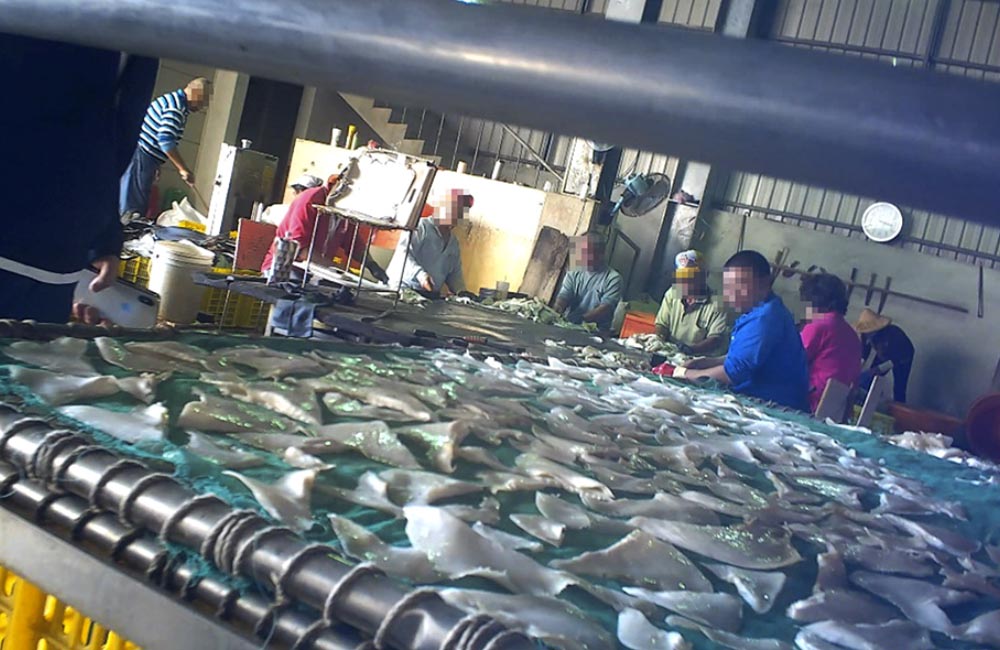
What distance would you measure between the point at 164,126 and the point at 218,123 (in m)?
5.96

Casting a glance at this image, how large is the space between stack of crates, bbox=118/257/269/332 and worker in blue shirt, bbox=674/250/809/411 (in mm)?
2910

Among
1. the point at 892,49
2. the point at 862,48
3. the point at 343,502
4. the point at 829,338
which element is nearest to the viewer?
the point at 343,502

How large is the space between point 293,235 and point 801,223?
6.79m

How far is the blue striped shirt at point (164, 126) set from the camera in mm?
5852

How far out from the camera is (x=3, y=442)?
95cm

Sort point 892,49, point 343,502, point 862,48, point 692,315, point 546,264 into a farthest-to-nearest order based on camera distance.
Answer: point 862,48
point 892,49
point 546,264
point 692,315
point 343,502

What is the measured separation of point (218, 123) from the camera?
37.6 feet

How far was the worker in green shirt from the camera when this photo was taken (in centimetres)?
671

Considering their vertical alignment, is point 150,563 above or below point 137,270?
above

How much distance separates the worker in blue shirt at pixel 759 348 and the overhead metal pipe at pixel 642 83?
11.8ft

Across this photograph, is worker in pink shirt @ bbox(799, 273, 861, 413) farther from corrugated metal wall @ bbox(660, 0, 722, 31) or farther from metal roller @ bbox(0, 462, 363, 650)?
corrugated metal wall @ bbox(660, 0, 722, 31)

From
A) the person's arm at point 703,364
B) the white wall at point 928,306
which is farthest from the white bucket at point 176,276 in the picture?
the white wall at point 928,306

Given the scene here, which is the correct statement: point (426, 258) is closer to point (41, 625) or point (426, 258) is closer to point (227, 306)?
point (227, 306)

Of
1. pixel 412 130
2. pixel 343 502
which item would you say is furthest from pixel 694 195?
pixel 343 502
